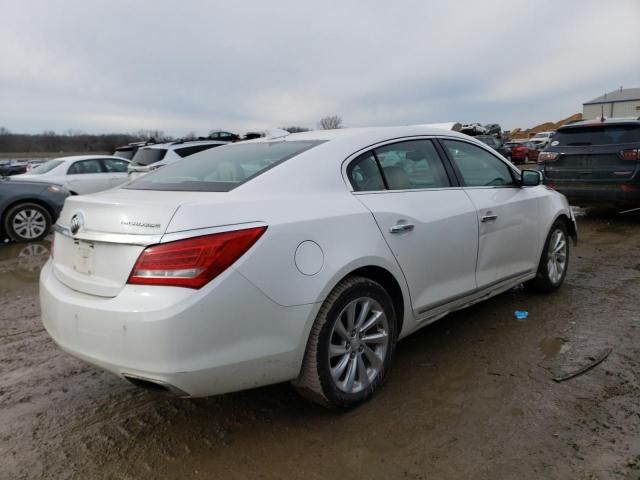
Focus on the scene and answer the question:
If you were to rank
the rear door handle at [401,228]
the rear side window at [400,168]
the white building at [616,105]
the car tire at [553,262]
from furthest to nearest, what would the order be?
the white building at [616,105], the car tire at [553,262], the rear side window at [400,168], the rear door handle at [401,228]

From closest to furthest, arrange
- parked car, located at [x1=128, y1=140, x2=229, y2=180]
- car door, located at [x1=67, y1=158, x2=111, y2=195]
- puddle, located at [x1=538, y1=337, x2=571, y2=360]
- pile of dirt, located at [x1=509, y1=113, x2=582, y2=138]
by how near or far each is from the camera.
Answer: puddle, located at [x1=538, y1=337, x2=571, y2=360] → parked car, located at [x1=128, y1=140, x2=229, y2=180] → car door, located at [x1=67, y1=158, x2=111, y2=195] → pile of dirt, located at [x1=509, y1=113, x2=582, y2=138]

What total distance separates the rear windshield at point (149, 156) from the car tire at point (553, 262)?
331 inches

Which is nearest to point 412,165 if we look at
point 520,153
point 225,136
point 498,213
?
point 498,213

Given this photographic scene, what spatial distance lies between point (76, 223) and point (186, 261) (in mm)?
788

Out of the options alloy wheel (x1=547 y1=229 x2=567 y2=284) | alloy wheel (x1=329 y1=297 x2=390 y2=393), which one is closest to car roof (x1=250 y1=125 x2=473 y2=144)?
alloy wheel (x1=329 y1=297 x2=390 y2=393)

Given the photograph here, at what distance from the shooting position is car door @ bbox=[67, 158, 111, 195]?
1175cm

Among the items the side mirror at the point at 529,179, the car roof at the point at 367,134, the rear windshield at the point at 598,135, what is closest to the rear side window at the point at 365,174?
the car roof at the point at 367,134

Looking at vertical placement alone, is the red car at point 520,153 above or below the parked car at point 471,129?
below

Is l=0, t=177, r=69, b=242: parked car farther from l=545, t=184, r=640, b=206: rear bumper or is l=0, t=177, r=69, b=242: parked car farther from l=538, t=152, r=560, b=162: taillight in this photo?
l=545, t=184, r=640, b=206: rear bumper

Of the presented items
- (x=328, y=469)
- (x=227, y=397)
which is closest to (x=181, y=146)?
(x=227, y=397)

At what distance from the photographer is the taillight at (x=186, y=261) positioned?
86.9 inches

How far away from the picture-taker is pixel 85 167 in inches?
476

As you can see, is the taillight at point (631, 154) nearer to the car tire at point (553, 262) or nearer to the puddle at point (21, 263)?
the car tire at point (553, 262)

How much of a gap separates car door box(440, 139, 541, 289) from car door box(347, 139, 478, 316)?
0.49 ft
